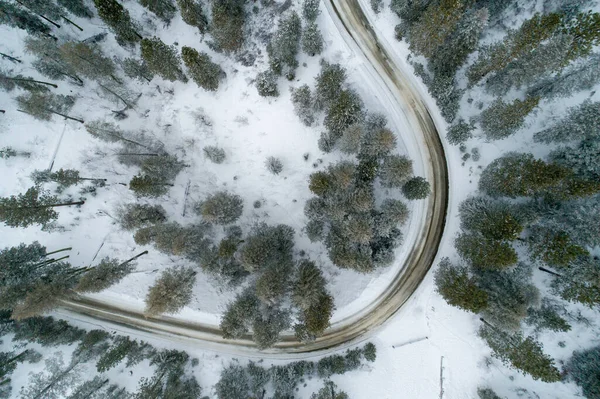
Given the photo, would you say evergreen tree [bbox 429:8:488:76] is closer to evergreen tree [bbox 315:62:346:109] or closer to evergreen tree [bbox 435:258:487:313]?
evergreen tree [bbox 315:62:346:109]

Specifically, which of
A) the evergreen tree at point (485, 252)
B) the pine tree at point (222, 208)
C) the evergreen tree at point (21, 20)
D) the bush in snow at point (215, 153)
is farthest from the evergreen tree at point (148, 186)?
the evergreen tree at point (485, 252)

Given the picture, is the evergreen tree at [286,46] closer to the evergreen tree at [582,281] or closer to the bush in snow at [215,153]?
the bush in snow at [215,153]

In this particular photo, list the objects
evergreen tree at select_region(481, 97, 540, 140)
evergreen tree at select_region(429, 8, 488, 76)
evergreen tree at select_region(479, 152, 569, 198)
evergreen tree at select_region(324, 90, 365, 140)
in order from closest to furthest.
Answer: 1. evergreen tree at select_region(479, 152, 569, 198)
2. evergreen tree at select_region(481, 97, 540, 140)
3. evergreen tree at select_region(429, 8, 488, 76)
4. evergreen tree at select_region(324, 90, 365, 140)

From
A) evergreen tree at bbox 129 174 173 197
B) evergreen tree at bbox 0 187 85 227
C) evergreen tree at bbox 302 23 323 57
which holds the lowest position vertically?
evergreen tree at bbox 0 187 85 227

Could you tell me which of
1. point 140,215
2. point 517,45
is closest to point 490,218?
point 517,45

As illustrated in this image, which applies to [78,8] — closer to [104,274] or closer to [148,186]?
[148,186]

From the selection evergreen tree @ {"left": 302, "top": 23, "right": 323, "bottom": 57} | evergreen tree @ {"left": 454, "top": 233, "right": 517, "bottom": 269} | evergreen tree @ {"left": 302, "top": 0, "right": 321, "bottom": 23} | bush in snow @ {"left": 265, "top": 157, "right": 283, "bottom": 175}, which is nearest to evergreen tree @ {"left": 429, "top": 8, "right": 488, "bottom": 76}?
evergreen tree @ {"left": 302, "top": 23, "right": 323, "bottom": 57}

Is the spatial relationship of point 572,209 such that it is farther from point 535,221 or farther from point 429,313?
point 429,313

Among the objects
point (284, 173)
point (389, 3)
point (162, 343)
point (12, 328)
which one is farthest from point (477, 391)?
point (12, 328)
